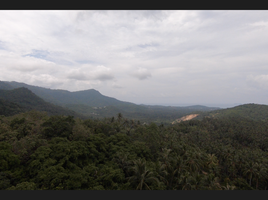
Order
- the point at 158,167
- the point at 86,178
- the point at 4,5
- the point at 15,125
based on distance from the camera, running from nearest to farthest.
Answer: the point at 4,5 → the point at 86,178 → the point at 158,167 → the point at 15,125

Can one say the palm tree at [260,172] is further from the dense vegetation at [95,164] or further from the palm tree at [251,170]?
the palm tree at [251,170]

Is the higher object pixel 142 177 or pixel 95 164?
pixel 142 177

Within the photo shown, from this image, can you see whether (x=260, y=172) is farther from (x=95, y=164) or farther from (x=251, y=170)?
(x=95, y=164)

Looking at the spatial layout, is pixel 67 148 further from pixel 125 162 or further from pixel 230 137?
pixel 230 137

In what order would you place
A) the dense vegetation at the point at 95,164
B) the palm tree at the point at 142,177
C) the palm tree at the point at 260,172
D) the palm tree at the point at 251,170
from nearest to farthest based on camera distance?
1. the dense vegetation at the point at 95,164
2. the palm tree at the point at 142,177
3. the palm tree at the point at 260,172
4. the palm tree at the point at 251,170

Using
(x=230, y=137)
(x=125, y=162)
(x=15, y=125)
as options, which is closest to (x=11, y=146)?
(x=15, y=125)

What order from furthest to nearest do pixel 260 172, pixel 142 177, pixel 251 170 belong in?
pixel 251 170, pixel 260 172, pixel 142 177

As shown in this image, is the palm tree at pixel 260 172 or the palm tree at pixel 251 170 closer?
the palm tree at pixel 260 172

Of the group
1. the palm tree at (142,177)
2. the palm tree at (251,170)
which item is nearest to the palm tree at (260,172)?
the palm tree at (251,170)

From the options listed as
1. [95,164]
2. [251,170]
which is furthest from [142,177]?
[251,170]

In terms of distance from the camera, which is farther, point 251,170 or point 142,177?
point 251,170

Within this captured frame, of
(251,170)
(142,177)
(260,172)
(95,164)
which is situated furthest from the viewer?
(251,170)
